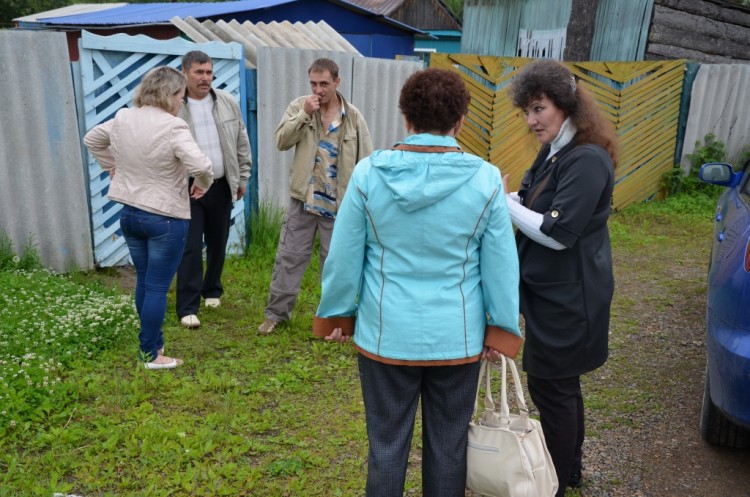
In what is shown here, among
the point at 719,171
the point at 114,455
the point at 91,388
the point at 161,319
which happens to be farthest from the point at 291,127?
the point at 719,171

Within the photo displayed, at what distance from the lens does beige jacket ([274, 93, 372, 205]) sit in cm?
487

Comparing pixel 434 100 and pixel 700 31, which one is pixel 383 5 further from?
pixel 434 100

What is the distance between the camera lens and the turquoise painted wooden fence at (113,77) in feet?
19.4

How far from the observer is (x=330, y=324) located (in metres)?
2.63

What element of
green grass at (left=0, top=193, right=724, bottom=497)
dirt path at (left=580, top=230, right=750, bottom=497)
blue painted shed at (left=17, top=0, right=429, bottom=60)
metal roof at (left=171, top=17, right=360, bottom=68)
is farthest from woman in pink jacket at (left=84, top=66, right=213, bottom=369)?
blue painted shed at (left=17, top=0, right=429, bottom=60)

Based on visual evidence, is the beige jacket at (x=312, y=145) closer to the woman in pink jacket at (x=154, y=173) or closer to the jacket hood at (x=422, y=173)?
the woman in pink jacket at (x=154, y=173)

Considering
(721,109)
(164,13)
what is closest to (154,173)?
(721,109)

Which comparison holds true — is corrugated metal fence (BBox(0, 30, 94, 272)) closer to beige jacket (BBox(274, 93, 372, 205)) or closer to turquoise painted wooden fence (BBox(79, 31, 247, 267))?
turquoise painted wooden fence (BBox(79, 31, 247, 267))

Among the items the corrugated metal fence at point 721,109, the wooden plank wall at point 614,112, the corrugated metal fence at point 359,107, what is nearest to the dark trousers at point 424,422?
the corrugated metal fence at point 359,107

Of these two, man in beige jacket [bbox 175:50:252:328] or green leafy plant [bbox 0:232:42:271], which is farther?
green leafy plant [bbox 0:232:42:271]

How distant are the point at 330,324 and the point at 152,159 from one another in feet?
6.46

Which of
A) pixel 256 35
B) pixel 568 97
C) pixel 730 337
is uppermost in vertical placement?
pixel 568 97

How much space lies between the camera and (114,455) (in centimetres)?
343

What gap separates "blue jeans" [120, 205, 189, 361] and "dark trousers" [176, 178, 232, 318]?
Answer: 782 millimetres
